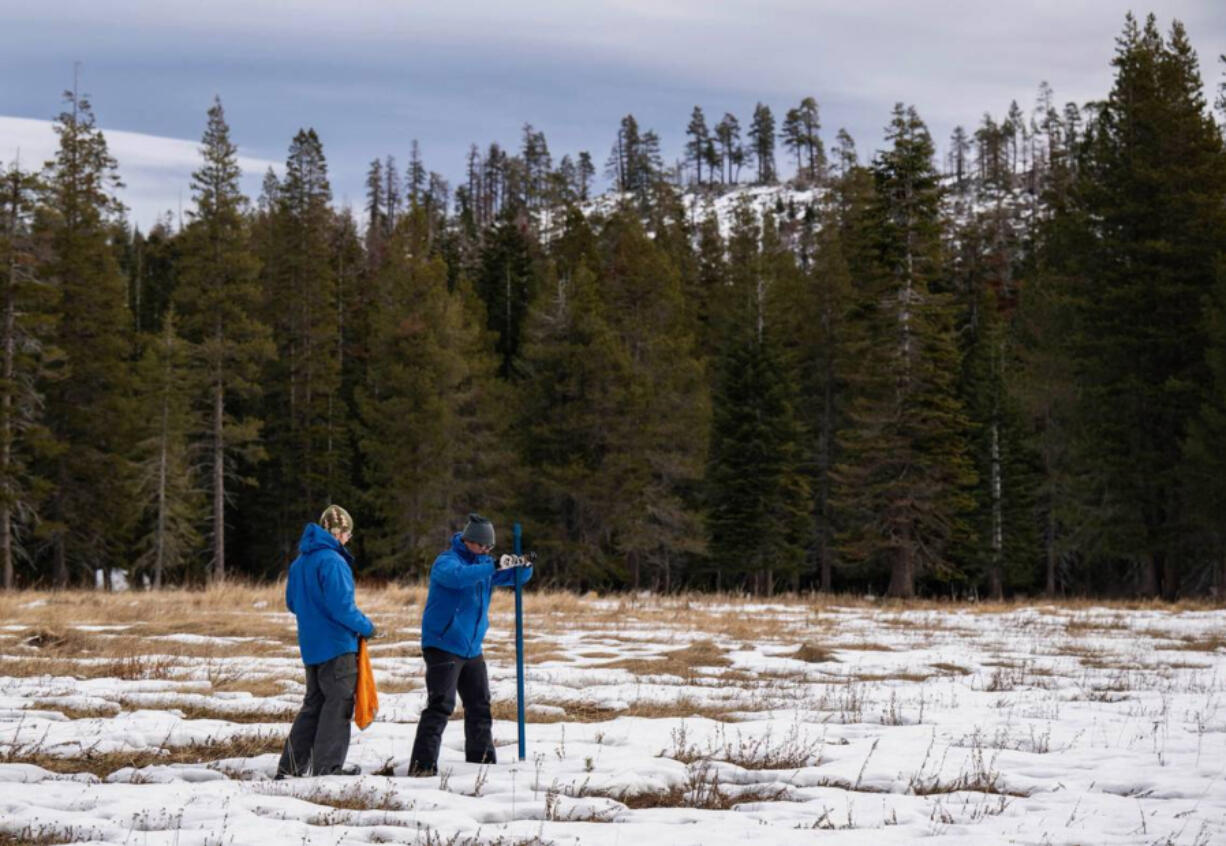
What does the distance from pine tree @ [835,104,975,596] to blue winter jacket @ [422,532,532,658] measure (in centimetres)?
2800

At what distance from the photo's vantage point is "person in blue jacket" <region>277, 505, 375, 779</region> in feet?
24.8

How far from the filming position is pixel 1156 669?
14.1m

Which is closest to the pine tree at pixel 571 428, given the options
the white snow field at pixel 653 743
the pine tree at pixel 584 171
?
the white snow field at pixel 653 743

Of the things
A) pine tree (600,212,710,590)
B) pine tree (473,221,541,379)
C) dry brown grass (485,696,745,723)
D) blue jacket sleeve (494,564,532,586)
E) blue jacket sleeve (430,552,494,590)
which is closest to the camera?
blue jacket sleeve (430,552,494,590)

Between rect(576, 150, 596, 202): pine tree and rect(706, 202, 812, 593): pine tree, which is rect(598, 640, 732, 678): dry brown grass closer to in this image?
rect(706, 202, 812, 593): pine tree

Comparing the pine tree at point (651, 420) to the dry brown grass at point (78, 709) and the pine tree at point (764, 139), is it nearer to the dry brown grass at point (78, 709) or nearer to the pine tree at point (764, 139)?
the dry brown grass at point (78, 709)

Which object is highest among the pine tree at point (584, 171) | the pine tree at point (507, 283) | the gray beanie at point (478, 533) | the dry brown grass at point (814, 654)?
the pine tree at point (584, 171)

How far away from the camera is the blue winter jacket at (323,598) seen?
7.61m

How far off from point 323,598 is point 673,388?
3915 cm

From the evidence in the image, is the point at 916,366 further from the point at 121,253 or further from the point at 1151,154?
the point at 121,253

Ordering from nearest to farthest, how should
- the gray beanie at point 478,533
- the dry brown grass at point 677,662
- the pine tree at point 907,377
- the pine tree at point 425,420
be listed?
1. the gray beanie at point 478,533
2. the dry brown grass at point 677,662
3. the pine tree at point 907,377
4. the pine tree at point 425,420

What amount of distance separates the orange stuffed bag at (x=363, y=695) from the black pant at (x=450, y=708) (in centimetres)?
36

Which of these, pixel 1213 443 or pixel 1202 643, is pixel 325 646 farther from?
pixel 1213 443

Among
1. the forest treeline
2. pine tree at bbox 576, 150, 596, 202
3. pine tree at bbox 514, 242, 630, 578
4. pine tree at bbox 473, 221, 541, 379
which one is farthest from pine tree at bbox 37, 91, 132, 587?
pine tree at bbox 576, 150, 596, 202
